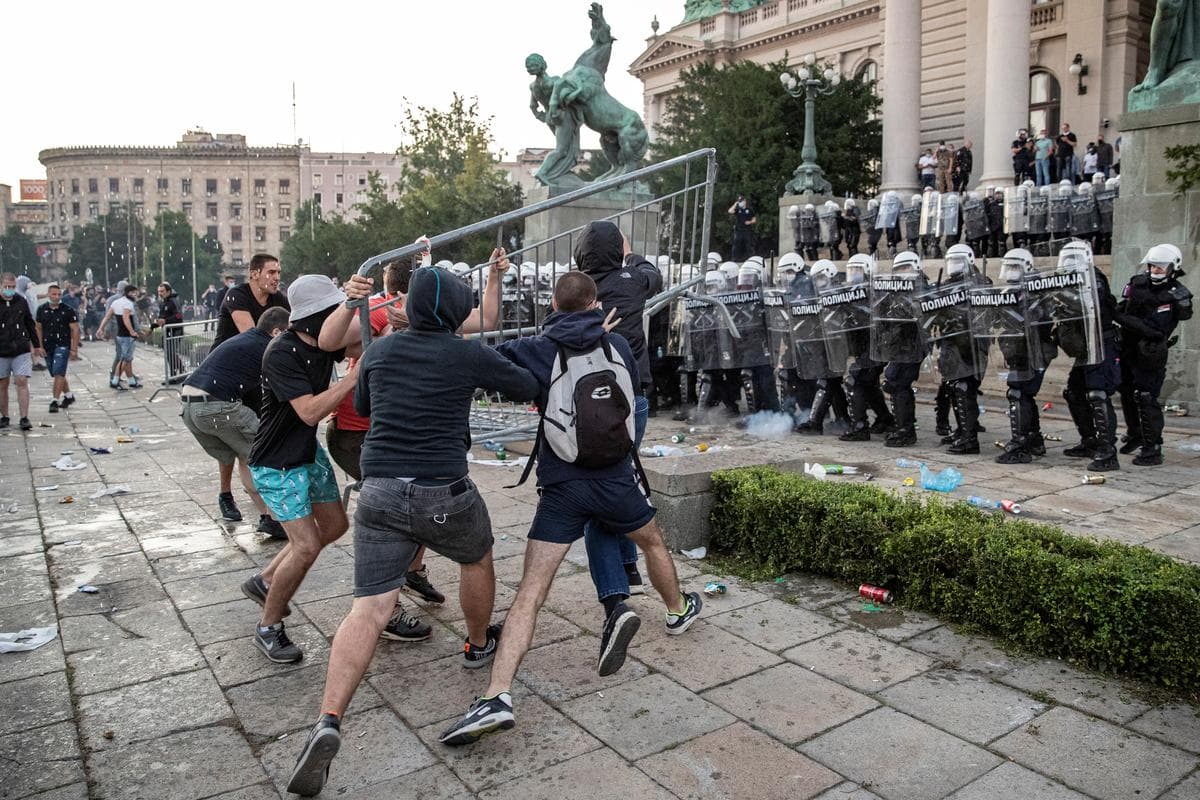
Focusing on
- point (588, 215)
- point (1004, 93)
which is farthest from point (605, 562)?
point (1004, 93)

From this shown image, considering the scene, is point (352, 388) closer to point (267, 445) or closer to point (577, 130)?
point (267, 445)

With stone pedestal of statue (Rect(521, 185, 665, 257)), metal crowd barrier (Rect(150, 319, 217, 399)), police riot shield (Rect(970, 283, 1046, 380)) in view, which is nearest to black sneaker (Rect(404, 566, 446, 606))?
stone pedestal of statue (Rect(521, 185, 665, 257))

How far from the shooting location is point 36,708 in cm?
389

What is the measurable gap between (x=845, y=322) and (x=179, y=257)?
84471mm

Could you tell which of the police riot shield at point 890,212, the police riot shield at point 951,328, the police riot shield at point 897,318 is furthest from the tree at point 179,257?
the police riot shield at point 951,328

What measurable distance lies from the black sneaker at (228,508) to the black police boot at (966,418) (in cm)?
608

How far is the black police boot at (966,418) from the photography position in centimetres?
865

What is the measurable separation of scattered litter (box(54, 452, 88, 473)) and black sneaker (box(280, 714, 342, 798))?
7.44 meters

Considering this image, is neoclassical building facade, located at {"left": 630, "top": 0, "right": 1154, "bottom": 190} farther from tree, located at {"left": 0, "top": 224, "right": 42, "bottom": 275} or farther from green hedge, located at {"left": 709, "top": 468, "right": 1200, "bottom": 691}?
tree, located at {"left": 0, "top": 224, "right": 42, "bottom": 275}

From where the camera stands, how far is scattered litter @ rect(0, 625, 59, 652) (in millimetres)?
4527

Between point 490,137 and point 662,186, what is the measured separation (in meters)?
34.6

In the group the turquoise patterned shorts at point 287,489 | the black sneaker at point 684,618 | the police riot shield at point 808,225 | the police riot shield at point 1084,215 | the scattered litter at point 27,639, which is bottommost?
the scattered litter at point 27,639

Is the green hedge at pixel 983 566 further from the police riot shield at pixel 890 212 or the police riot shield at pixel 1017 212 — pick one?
the police riot shield at pixel 890 212

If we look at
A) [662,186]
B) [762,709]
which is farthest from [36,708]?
Answer: [662,186]
